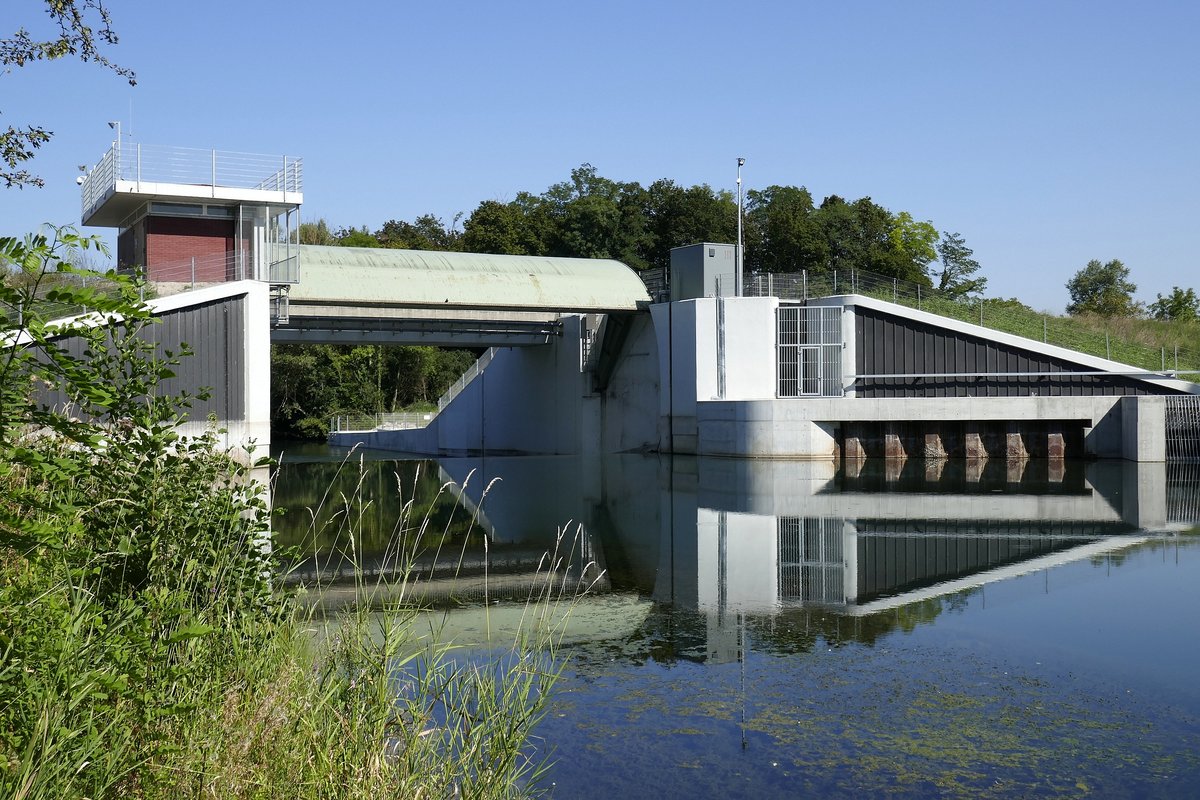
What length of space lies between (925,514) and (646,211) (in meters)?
46.1

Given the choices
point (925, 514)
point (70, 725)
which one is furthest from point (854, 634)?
point (925, 514)

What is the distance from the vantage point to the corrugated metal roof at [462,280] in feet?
113

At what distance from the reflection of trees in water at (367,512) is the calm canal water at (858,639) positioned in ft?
0.65

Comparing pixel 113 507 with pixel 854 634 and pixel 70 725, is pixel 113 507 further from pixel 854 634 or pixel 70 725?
pixel 854 634

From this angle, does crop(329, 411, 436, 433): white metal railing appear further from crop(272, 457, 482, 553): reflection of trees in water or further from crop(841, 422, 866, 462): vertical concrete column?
crop(841, 422, 866, 462): vertical concrete column

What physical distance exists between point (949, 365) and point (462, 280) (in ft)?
48.7

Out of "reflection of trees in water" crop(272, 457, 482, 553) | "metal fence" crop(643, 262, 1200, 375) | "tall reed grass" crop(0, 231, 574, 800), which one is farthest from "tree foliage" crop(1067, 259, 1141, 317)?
"tall reed grass" crop(0, 231, 574, 800)

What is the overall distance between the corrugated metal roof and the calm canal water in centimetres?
1452

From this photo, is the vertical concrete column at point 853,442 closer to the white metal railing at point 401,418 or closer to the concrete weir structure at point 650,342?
the concrete weir structure at point 650,342

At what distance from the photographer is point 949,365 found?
34.3m

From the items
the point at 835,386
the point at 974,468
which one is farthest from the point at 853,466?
the point at 835,386

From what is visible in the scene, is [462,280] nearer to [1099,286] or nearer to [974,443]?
[974,443]

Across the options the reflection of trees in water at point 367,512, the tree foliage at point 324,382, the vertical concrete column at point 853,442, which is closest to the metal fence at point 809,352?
the vertical concrete column at point 853,442

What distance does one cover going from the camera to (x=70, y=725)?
4176mm
